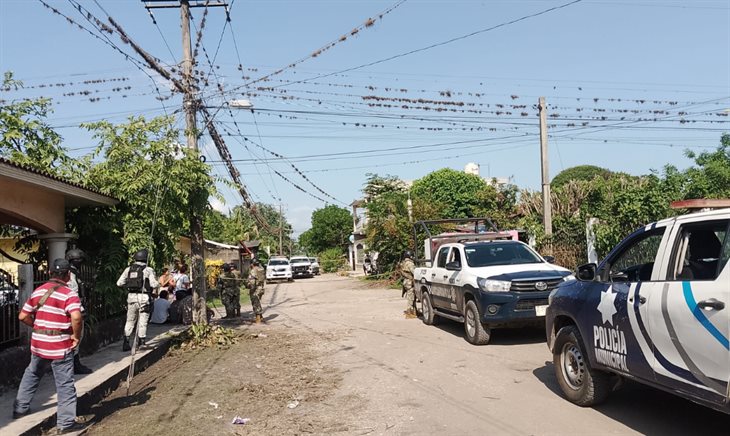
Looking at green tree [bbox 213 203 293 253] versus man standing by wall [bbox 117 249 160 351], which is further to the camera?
green tree [bbox 213 203 293 253]

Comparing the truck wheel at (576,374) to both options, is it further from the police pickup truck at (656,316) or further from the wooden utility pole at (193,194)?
the wooden utility pole at (193,194)

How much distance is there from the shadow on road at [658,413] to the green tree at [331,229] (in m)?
63.7

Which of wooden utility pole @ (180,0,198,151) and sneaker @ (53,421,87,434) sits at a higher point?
wooden utility pole @ (180,0,198,151)

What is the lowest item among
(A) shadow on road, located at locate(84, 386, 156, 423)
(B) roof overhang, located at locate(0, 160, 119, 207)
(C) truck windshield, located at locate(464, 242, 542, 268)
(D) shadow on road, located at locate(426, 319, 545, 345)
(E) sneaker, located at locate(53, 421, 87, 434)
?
(A) shadow on road, located at locate(84, 386, 156, 423)

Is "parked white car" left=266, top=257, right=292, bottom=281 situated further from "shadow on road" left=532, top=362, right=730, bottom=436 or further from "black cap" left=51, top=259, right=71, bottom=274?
"shadow on road" left=532, top=362, right=730, bottom=436

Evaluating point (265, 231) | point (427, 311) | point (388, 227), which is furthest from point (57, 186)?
point (265, 231)

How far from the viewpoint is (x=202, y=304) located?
12.3 meters

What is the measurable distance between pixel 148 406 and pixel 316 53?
370 inches

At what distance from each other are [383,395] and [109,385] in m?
3.92

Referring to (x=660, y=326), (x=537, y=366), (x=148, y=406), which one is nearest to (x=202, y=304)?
(x=148, y=406)

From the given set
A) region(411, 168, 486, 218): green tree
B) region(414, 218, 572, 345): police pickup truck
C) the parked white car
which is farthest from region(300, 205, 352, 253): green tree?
region(414, 218, 572, 345): police pickup truck

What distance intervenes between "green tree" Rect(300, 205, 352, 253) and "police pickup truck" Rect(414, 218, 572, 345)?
191ft

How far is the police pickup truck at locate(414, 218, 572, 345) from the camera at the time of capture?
938 cm

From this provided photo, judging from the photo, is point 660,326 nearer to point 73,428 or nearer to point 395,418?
point 395,418
